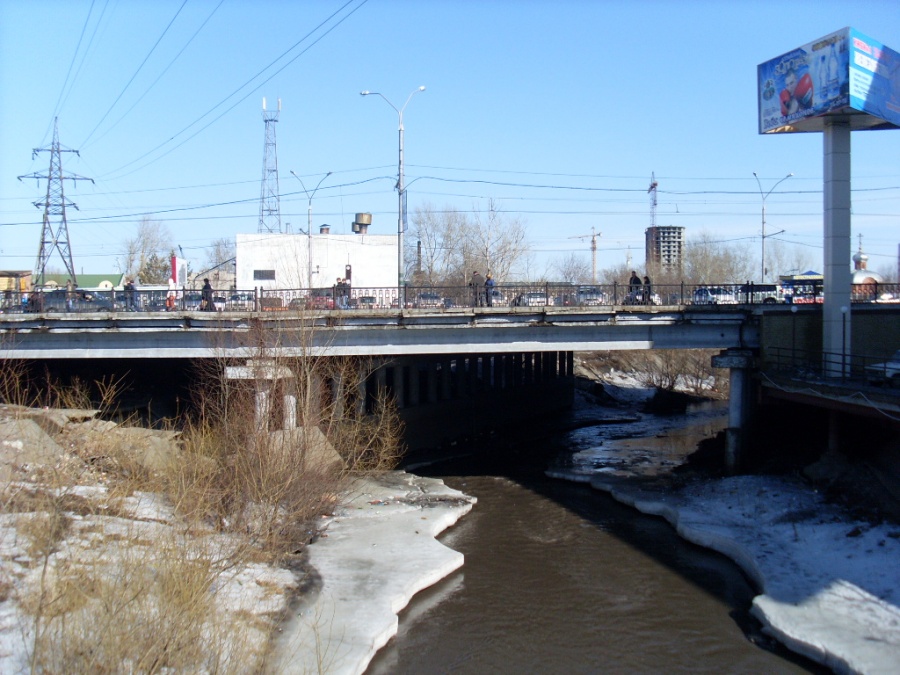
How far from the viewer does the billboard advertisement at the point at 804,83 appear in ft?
90.9

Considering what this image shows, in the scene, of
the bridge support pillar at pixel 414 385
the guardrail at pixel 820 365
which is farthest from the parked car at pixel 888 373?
the bridge support pillar at pixel 414 385

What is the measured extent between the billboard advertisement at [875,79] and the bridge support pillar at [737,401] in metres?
10.2

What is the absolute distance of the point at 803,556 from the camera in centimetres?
2097

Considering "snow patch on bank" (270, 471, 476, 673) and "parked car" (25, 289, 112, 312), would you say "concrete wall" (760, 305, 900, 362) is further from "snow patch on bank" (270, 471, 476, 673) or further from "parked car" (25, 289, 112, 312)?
"parked car" (25, 289, 112, 312)

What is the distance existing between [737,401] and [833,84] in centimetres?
1263

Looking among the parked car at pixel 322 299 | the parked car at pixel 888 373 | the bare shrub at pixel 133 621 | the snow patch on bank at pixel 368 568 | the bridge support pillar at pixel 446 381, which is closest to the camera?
the bare shrub at pixel 133 621

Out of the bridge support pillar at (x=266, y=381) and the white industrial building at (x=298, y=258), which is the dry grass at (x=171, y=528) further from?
the white industrial building at (x=298, y=258)

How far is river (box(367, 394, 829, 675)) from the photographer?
53.7 feet

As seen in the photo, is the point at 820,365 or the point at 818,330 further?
the point at 818,330

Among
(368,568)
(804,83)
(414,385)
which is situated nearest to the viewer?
(368,568)

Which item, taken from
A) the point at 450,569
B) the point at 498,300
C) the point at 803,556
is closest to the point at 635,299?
the point at 498,300

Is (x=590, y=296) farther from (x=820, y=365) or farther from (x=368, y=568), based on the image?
(x=368, y=568)

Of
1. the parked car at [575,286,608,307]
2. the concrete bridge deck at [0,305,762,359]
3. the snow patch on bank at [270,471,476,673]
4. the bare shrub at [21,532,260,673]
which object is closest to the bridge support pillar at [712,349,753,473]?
the concrete bridge deck at [0,305,762,359]

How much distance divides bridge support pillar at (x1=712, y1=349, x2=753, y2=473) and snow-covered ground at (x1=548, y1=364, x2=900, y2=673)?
238cm
